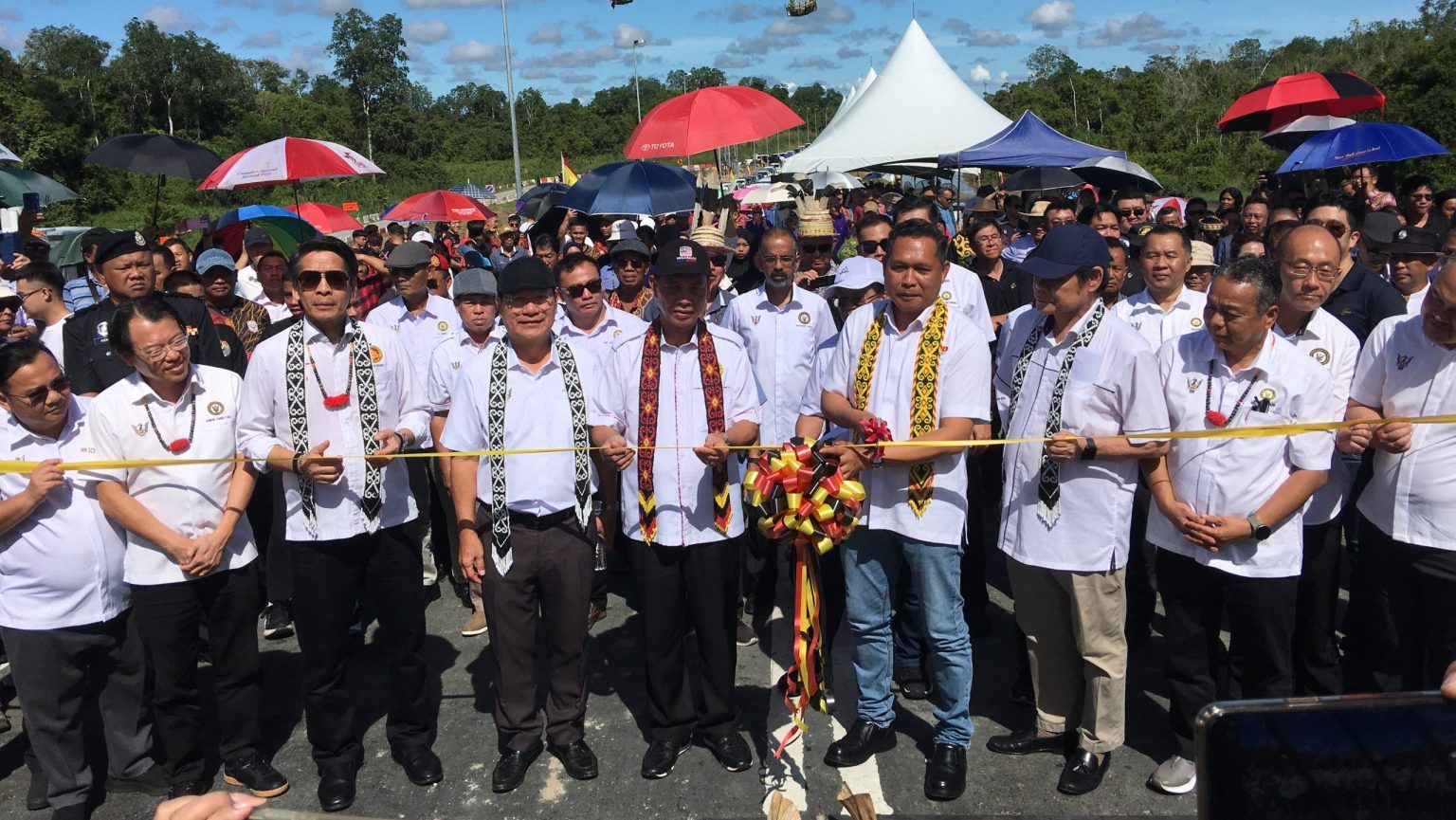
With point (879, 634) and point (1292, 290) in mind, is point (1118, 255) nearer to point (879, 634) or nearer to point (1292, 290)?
point (1292, 290)

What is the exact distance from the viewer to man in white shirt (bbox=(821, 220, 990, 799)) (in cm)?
412

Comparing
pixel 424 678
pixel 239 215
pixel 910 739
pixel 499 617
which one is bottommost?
pixel 910 739

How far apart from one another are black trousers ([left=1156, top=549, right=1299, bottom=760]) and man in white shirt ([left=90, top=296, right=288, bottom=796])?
13.2 feet

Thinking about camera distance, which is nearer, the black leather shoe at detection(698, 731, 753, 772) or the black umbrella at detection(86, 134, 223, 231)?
the black leather shoe at detection(698, 731, 753, 772)

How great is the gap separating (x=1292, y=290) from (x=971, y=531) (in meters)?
2.07

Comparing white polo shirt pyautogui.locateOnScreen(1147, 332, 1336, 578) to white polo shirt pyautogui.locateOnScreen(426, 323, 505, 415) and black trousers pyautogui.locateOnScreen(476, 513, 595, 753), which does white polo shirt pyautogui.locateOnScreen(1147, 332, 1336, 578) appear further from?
white polo shirt pyautogui.locateOnScreen(426, 323, 505, 415)

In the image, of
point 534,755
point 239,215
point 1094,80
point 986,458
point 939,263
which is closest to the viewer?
point 939,263

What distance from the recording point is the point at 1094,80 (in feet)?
143

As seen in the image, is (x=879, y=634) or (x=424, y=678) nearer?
(x=879, y=634)

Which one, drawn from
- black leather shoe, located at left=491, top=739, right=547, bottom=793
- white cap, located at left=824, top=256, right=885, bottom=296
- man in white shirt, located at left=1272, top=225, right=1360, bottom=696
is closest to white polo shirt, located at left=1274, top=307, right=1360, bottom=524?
man in white shirt, located at left=1272, top=225, right=1360, bottom=696

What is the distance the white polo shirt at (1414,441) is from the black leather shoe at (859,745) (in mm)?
2298

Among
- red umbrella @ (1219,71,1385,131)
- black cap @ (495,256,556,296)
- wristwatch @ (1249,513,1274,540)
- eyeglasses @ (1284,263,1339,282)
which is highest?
red umbrella @ (1219,71,1385,131)

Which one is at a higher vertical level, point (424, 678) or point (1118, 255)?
point (1118, 255)

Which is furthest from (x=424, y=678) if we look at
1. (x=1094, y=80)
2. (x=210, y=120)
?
(x=210, y=120)
